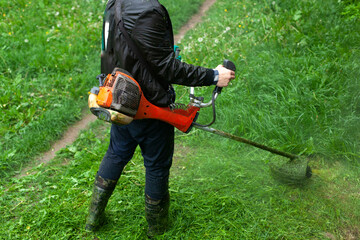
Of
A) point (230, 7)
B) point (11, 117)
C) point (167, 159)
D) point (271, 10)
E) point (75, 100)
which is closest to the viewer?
point (167, 159)

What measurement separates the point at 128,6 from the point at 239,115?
2389 mm

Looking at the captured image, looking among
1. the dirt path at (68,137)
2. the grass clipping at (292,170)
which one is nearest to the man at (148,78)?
the grass clipping at (292,170)

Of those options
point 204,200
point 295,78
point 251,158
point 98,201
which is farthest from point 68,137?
point 295,78

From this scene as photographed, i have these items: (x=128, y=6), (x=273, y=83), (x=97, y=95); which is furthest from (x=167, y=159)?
(x=273, y=83)

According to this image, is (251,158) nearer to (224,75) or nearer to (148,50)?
(224,75)

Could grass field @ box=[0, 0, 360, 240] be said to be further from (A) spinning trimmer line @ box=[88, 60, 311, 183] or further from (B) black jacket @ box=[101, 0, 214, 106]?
(B) black jacket @ box=[101, 0, 214, 106]

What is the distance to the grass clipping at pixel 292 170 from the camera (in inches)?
135

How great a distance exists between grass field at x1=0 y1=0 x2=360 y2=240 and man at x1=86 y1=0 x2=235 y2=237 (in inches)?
17.0

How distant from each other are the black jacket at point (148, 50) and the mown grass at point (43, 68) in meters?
2.35

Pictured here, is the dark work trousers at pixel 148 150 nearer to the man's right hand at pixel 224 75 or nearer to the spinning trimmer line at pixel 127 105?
the spinning trimmer line at pixel 127 105

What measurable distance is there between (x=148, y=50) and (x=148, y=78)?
240 mm

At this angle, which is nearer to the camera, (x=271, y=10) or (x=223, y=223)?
(x=223, y=223)

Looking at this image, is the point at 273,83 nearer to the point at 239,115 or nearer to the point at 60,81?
the point at 239,115

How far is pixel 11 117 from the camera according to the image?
188 inches
